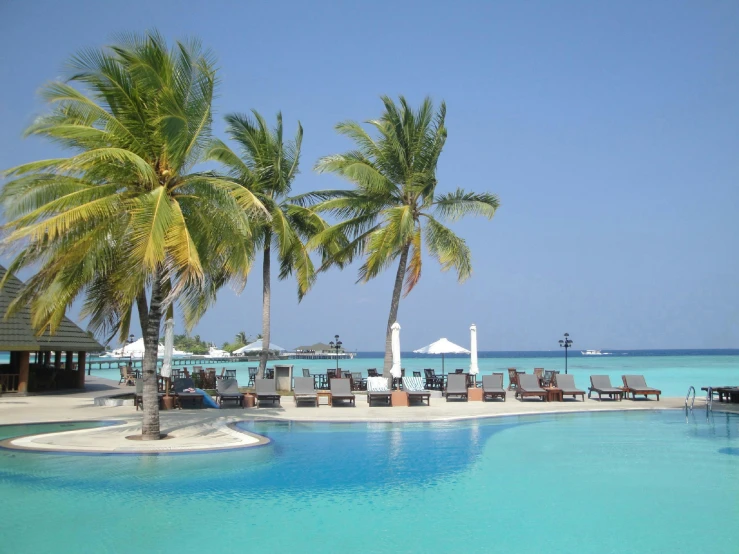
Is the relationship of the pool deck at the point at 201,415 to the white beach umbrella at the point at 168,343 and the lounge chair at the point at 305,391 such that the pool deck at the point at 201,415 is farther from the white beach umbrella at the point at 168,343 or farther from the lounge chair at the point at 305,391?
the white beach umbrella at the point at 168,343

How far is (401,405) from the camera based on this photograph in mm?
18844

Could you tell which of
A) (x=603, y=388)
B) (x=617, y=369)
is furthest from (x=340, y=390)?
(x=617, y=369)

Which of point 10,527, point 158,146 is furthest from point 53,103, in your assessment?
point 10,527

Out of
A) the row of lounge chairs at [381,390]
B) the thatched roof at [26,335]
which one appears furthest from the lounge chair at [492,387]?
the thatched roof at [26,335]

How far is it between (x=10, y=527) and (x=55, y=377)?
720 inches

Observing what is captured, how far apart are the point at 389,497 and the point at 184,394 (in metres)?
10.1

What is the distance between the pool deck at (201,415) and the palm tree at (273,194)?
14.6ft

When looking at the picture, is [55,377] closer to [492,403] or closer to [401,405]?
[401,405]

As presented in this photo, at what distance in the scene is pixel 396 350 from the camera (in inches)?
808

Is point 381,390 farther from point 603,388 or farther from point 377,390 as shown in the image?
point 603,388

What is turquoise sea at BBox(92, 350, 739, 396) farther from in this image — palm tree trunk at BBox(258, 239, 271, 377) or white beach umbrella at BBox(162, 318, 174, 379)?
white beach umbrella at BBox(162, 318, 174, 379)

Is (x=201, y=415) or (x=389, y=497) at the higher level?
(x=201, y=415)

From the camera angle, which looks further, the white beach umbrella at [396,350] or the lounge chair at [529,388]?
the white beach umbrella at [396,350]

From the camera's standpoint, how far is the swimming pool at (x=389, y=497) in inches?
285
